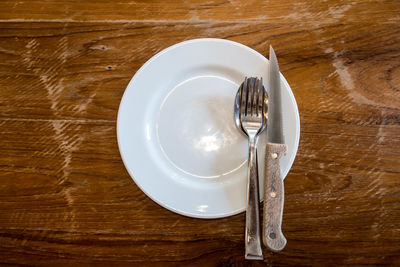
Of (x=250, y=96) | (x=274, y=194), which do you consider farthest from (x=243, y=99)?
(x=274, y=194)

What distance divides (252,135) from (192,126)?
0.38ft

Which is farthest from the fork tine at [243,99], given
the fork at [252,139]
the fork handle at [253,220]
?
the fork handle at [253,220]

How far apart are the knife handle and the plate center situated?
68 mm

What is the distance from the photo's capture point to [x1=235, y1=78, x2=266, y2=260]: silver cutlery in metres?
0.51

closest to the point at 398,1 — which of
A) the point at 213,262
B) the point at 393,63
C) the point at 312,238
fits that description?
the point at 393,63

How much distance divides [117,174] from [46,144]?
164 millimetres

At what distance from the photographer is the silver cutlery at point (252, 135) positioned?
513 mm

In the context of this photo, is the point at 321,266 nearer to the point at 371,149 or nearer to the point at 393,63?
the point at 371,149

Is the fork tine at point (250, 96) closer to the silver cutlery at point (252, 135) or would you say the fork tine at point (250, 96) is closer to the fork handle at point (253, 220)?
the silver cutlery at point (252, 135)

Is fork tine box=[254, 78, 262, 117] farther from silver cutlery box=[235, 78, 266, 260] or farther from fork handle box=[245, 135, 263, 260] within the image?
fork handle box=[245, 135, 263, 260]

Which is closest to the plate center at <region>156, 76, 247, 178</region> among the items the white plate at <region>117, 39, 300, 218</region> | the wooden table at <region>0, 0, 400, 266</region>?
the white plate at <region>117, 39, 300, 218</region>

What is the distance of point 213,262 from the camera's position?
565 millimetres

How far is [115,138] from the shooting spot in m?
0.60

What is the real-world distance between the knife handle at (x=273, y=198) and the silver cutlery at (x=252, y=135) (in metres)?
0.02
